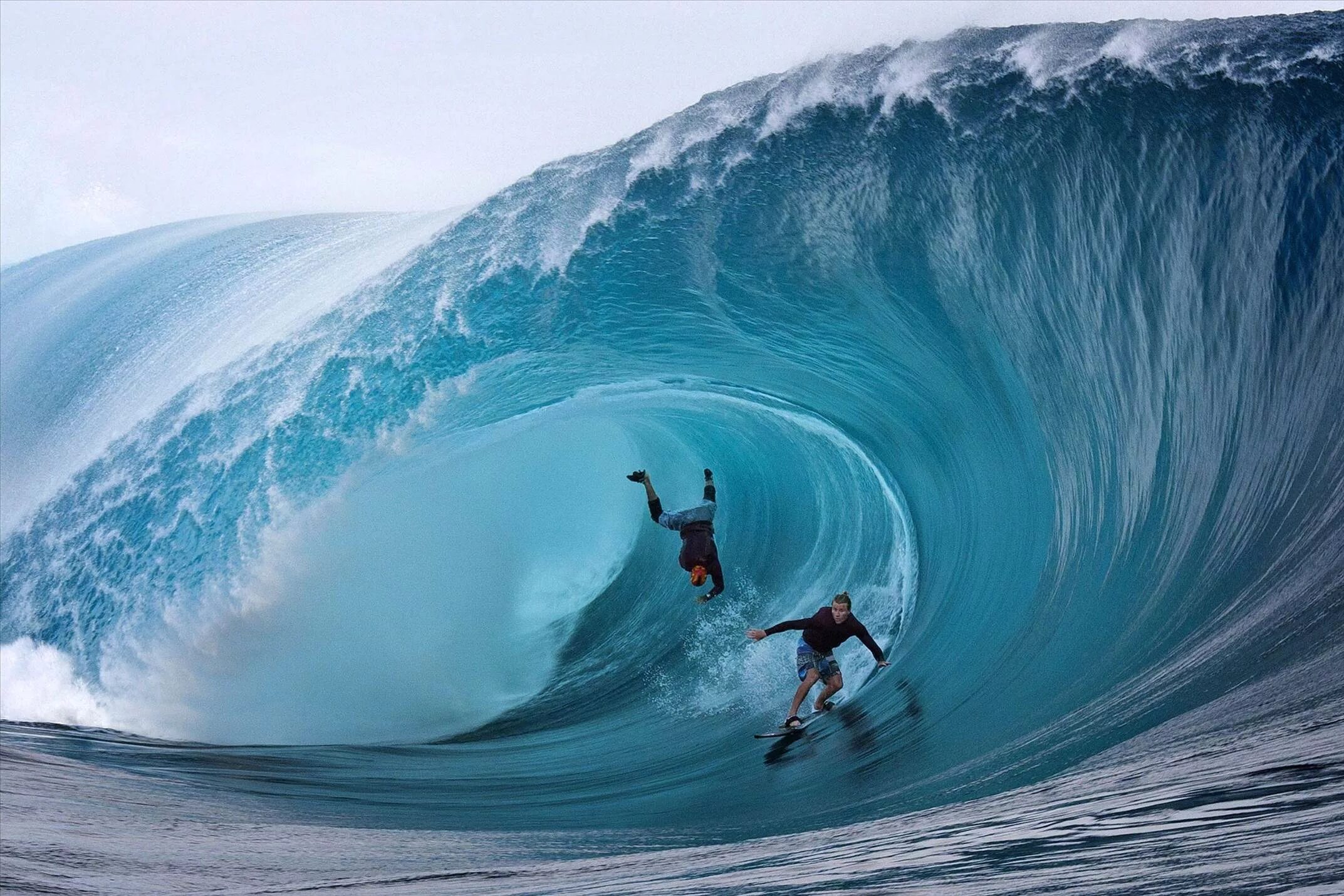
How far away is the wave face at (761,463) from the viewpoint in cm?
477

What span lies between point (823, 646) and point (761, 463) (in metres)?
3.74

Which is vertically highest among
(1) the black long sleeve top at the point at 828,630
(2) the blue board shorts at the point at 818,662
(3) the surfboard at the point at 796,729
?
(1) the black long sleeve top at the point at 828,630

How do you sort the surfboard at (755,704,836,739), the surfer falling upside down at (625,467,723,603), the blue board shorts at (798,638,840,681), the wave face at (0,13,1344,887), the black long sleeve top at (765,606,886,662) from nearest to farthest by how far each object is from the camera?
1. the wave face at (0,13,1344,887)
2. the black long sleeve top at (765,606,886,662)
3. the blue board shorts at (798,638,840,681)
4. the surfboard at (755,704,836,739)
5. the surfer falling upside down at (625,467,723,603)

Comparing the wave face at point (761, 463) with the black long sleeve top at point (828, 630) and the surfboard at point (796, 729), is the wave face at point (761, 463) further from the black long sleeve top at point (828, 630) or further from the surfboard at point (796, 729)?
the black long sleeve top at point (828, 630)

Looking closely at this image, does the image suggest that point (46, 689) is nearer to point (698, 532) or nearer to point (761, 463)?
point (698, 532)

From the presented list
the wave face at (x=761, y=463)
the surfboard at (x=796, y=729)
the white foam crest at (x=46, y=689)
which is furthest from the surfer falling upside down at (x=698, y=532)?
the white foam crest at (x=46, y=689)

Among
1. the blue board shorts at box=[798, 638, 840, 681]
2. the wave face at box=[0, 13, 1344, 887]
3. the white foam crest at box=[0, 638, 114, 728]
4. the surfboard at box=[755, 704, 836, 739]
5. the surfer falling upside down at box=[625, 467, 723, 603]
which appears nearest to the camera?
the wave face at box=[0, 13, 1344, 887]

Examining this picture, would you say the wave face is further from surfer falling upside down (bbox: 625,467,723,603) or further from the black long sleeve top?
surfer falling upside down (bbox: 625,467,723,603)

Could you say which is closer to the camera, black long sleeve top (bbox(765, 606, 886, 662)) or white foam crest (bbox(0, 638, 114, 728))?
black long sleeve top (bbox(765, 606, 886, 662))

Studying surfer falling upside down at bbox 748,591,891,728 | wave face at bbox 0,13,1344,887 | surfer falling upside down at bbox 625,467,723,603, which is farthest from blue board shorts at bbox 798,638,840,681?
surfer falling upside down at bbox 625,467,723,603

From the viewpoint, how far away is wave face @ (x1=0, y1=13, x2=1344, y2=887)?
188 inches

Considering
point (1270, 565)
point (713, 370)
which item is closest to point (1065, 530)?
point (1270, 565)

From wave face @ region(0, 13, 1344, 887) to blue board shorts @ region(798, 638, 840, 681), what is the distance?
0.33 metres

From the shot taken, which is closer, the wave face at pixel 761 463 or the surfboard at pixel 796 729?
the wave face at pixel 761 463
